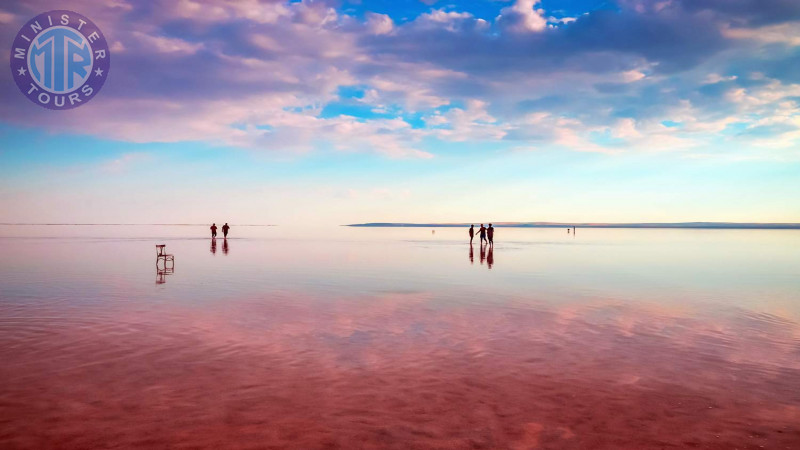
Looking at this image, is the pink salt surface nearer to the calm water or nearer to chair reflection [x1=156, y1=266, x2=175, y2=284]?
the calm water

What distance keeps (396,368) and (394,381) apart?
680mm

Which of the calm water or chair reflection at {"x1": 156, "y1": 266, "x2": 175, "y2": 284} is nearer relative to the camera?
the calm water

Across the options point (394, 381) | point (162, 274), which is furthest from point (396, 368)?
point (162, 274)

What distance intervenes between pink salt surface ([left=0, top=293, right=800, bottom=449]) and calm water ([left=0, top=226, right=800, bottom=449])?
0.12ft

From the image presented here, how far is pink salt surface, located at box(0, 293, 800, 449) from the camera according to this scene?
19.7 ft

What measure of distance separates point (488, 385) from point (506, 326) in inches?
177

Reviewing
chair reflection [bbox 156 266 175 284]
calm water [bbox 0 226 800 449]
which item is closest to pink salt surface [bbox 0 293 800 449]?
calm water [bbox 0 226 800 449]

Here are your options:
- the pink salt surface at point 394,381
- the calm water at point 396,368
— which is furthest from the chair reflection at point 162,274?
the pink salt surface at point 394,381

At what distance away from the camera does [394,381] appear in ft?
26.0

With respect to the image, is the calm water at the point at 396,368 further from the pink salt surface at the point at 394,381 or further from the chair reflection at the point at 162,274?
the chair reflection at the point at 162,274

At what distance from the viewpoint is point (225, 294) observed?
16.8 meters

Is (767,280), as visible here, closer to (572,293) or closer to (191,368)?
(572,293)

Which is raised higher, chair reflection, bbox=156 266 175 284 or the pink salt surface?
chair reflection, bbox=156 266 175 284

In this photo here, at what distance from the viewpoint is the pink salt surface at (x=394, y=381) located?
6.00 metres
